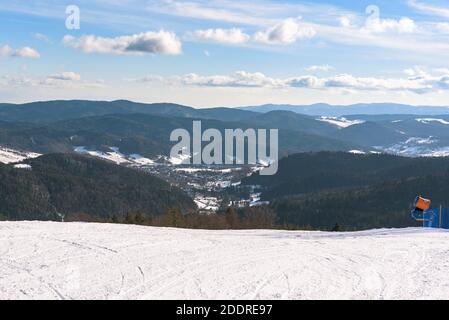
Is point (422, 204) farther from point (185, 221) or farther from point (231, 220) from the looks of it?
point (231, 220)

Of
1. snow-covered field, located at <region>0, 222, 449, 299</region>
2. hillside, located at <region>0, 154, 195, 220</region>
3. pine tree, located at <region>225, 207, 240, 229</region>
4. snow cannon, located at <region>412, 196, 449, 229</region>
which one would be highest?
snow-covered field, located at <region>0, 222, 449, 299</region>

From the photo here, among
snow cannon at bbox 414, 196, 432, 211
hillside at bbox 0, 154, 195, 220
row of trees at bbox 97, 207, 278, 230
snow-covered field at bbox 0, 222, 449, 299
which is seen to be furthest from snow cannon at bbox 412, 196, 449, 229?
hillside at bbox 0, 154, 195, 220

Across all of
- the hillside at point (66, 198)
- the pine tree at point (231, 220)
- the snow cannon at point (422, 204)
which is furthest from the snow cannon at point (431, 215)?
the hillside at point (66, 198)

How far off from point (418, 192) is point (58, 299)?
16667 cm

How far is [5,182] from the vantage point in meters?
184

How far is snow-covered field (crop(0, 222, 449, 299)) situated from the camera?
1289cm

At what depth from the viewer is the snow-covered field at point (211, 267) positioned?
1289 centimetres

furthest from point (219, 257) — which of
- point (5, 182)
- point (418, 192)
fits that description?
point (5, 182)

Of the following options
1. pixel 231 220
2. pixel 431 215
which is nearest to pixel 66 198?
pixel 231 220

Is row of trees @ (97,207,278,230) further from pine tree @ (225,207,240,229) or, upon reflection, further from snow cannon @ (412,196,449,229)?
snow cannon @ (412,196,449,229)

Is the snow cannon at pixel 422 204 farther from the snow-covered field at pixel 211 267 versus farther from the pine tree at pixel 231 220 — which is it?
the pine tree at pixel 231 220

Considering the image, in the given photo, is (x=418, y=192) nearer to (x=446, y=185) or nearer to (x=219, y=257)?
(x=446, y=185)

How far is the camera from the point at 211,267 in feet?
49.9

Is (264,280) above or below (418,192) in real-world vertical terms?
above
